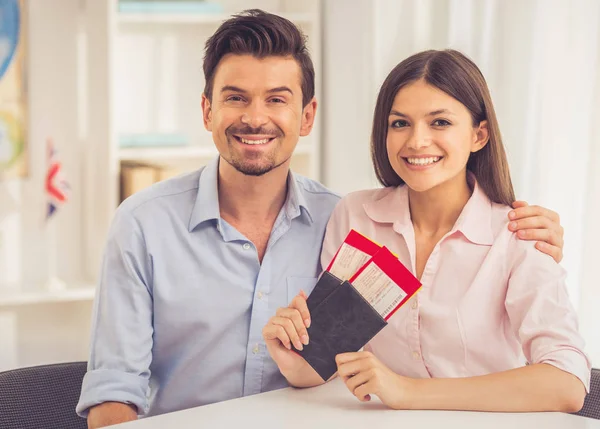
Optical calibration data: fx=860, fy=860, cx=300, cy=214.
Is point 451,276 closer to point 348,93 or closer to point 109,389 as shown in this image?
point 109,389

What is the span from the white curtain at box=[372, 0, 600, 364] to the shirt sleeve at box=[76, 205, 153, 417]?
1188 millimetres

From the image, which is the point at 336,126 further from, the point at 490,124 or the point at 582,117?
the point at 490,124

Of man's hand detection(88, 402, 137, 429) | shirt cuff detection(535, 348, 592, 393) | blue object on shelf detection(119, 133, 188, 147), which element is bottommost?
man's hand detection(88, 402, 137, 429)

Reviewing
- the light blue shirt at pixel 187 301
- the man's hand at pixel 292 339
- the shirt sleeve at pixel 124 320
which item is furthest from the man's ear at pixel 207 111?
the man's hand at pixel 292 339

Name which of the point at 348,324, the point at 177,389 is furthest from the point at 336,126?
the point at 348,324

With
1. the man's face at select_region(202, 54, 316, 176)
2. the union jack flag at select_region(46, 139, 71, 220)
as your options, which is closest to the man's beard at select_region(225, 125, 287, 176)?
the man's face at select_region(202, 54, 316, 176)

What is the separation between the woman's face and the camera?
172 cm

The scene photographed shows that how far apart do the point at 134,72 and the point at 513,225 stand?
211 cm

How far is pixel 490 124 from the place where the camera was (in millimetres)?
1765

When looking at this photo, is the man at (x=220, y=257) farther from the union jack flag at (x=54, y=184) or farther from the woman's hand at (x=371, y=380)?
the union jack flag at (x=54, y=184)

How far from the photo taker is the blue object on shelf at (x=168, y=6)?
316cm

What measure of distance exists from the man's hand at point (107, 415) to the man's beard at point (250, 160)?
571 mm

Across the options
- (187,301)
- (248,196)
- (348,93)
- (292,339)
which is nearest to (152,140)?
(348,93)

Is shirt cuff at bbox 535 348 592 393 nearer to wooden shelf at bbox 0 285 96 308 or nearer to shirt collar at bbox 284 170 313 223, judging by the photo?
shirt collar at bbox 284 170 313 223
